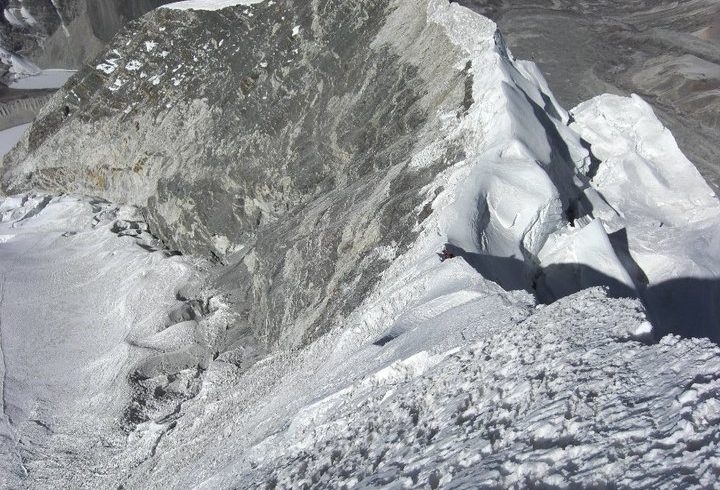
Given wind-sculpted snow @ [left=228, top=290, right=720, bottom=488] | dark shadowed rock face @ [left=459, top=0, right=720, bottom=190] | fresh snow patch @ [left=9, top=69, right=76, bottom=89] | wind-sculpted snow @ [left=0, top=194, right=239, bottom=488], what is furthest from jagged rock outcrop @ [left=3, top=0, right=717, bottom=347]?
fresh snow patch @ [left=9, top=69, right=76, bottom=89]

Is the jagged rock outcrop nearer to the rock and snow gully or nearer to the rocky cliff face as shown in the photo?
the rock and snow gully

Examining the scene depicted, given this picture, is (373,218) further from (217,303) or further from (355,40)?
(355,40)

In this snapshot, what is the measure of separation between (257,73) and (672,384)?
16.0m

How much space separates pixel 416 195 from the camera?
1315 centimetres

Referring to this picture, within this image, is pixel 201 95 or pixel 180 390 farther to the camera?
pixel 201 95

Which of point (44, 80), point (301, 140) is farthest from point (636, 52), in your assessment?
point (44, 80)

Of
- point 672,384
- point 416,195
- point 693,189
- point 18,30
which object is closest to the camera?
point 672,384

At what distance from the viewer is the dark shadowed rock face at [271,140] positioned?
14078 millimetres

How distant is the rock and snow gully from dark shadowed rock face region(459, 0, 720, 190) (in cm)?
1557

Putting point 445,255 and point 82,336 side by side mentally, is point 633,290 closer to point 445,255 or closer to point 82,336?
point 445,255

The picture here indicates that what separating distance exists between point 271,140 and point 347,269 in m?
6.36

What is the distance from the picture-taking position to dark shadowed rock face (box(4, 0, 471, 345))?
14078mm

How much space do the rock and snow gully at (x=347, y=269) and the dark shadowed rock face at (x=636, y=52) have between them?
15573 millimetres

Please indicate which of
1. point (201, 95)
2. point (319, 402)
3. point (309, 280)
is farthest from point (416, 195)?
point (201, 95)
